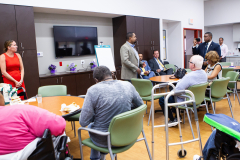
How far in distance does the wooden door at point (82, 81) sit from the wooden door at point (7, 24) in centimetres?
198

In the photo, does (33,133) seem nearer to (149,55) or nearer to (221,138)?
(221,138)

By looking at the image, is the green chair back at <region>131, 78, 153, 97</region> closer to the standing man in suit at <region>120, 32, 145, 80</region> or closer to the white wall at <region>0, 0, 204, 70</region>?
the standing man in suit at <region>120, 32, 145, 80</region>

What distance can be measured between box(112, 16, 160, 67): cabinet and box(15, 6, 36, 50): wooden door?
Result: 3.02m

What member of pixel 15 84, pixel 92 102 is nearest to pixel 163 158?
pixel 92 102

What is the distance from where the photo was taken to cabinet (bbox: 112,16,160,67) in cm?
693

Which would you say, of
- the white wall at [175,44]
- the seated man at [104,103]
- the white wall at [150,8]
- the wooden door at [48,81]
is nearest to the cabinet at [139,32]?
the white wall at [150,8]

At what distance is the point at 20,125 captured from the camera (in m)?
1.39

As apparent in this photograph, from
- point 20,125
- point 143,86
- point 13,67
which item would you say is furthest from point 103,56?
point 20,125

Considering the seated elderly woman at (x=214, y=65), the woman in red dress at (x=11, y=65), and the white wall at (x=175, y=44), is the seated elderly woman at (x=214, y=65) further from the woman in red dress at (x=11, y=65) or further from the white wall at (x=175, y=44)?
the white wall at (x=175, y=44)

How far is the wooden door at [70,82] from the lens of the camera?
5.60 m

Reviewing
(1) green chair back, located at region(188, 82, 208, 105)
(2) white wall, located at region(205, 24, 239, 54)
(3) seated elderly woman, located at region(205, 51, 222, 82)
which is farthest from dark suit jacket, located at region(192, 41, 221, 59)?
(2) white wall, located at region(205, 24, 239, 54)

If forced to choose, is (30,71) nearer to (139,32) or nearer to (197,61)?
(197,61)

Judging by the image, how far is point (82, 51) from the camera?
6492mm

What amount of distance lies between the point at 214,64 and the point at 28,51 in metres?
4.14
